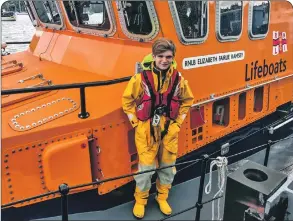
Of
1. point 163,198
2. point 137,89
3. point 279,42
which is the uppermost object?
point 279,42

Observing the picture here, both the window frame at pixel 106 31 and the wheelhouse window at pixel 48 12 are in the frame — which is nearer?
the window frame at pixel 106 31

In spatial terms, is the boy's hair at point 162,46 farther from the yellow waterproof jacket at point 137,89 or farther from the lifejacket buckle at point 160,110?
the lifejacket buckle at point 160,110

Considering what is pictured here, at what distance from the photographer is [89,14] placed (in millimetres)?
3576

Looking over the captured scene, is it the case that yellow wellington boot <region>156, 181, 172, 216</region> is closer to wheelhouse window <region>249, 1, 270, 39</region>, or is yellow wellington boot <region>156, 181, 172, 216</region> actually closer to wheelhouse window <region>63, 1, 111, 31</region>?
wheelhouse window <region>63, 1, 111, 31</region>

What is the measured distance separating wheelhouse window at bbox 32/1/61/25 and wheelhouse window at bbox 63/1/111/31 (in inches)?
13.0

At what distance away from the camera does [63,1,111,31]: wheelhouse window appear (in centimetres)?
336

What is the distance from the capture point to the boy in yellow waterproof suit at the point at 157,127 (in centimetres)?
247

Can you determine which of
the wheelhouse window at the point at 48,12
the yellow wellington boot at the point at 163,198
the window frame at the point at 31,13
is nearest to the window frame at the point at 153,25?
the wheelhouse window at the point at 48,12

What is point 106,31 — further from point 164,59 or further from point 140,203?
point 140,203

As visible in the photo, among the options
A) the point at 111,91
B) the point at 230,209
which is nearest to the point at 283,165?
the point at 230,209

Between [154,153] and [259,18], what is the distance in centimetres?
225

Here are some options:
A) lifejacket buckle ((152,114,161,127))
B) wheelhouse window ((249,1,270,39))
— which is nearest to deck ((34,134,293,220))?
lifejacket buckle ((152,114,161,127))

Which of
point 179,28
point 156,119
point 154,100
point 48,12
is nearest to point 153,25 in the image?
point 179,28

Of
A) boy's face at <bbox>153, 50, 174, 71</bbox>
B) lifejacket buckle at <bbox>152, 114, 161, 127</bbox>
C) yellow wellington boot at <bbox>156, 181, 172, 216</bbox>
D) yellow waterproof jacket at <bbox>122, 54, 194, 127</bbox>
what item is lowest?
yellow wellington boot at <bbox>156, 181, 172, 216</bbox>
